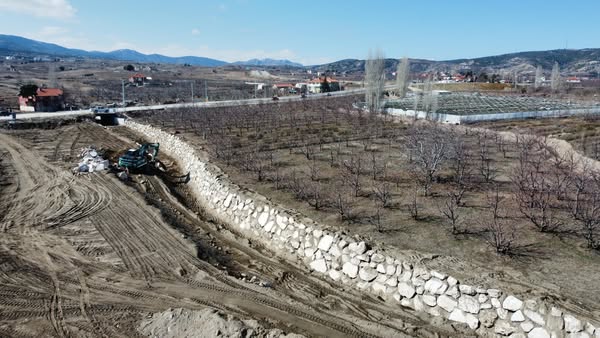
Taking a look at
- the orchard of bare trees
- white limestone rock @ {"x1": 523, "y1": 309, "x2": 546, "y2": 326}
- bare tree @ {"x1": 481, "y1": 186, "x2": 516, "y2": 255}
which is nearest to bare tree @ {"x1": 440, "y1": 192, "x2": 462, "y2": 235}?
the orchard of bare trees

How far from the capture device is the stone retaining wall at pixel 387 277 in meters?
8.65

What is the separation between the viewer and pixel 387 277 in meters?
11.1

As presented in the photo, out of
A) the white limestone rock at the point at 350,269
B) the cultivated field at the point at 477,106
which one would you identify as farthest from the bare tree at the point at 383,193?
the cultivated field at the point at 477,106

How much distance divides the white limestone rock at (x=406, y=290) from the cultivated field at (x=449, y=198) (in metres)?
0.77

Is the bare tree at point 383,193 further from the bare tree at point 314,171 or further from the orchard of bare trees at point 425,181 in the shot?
the bare tree at point 314,171

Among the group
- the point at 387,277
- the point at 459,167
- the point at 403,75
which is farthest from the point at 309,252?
the point at 403,75

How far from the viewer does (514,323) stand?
8891 millimetres

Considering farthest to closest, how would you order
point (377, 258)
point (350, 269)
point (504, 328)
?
1. point (350, 269)
2. point (377, 258)
3. point (504, 328)

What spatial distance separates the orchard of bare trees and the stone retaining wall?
1069mm

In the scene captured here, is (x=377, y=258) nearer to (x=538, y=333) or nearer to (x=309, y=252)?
(x=309, y=252)

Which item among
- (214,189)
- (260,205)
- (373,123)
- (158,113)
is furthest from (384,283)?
(158,113)

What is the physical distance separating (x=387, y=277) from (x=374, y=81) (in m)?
45.0

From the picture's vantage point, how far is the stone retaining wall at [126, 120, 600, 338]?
8648 mm

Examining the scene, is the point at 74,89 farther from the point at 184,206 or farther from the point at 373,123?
the point at 184,206
